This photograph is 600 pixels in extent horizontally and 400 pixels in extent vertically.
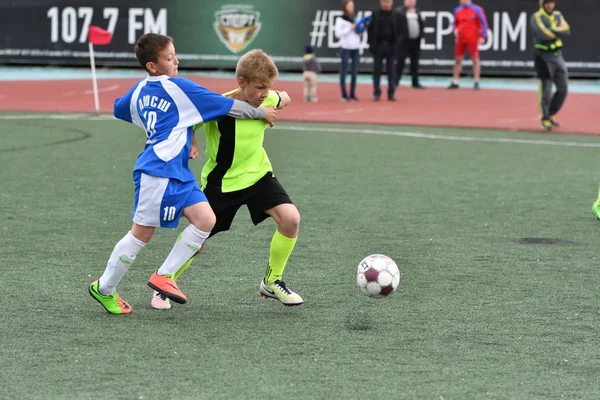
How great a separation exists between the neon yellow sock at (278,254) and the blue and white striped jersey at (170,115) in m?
0.76

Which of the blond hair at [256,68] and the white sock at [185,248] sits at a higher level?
the blond hair at [256,68]

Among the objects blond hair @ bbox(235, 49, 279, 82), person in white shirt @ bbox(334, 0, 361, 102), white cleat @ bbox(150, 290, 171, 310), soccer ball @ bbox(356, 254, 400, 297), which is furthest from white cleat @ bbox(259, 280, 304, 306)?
person in white shirt @ bbox(334, 0, 361, 102)

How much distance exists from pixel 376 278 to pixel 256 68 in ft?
4.50

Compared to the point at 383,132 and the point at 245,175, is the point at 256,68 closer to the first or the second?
the point at 245,175

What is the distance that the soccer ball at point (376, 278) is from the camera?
641 cm

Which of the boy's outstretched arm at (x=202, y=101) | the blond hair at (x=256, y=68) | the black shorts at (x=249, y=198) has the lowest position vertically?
the black shorts at (x=249, y=198)

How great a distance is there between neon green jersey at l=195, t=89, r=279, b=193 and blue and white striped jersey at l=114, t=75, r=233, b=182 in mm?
248

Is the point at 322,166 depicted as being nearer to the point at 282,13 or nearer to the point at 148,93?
the point at 148,93

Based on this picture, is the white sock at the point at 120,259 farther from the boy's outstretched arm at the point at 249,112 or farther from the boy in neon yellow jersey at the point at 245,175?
the boy's outstretched arm at the point at 249,112

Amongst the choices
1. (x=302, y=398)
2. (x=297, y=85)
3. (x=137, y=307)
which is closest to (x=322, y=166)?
(x=137, y=307)

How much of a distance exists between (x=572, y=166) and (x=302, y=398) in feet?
30.6

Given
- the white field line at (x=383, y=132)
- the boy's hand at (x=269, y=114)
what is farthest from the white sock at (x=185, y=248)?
the white field line at (x=383, y=132)

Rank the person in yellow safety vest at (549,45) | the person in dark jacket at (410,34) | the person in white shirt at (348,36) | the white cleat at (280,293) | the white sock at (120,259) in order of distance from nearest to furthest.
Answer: the white sock at (120,259) < the white cleat at (280,293) < the person in yellow safety vest at (549,45) < the person in white shirt at (348,36) < the person in dark jacket at (410,34)

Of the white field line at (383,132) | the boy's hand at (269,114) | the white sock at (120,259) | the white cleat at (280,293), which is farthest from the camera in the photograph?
the white field line at (383,132)
